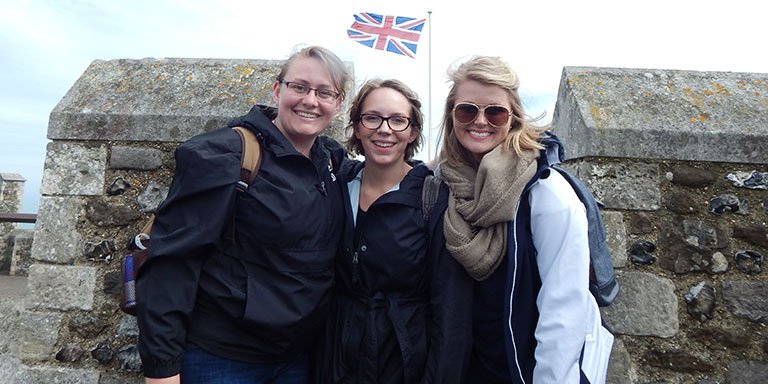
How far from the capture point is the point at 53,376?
7.24 ft

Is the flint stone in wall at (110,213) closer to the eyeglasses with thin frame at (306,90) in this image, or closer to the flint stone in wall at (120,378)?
the flint stone in wall at (120,378)

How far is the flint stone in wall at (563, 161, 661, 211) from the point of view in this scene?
2168mm

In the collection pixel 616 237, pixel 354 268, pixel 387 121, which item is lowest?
Result: pixel 354 268

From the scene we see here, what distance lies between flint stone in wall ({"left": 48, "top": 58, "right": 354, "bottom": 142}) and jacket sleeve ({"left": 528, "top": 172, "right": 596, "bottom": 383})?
1.21 metres

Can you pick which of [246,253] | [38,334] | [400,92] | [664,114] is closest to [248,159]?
[246,253]

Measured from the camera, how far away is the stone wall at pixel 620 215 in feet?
6.96

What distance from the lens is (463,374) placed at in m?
1.56

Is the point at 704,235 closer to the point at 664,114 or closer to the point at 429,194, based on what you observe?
the point at 664,114

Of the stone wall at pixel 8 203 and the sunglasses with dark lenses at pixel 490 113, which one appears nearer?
the sunglasses with dark lenses at pixel 490 113

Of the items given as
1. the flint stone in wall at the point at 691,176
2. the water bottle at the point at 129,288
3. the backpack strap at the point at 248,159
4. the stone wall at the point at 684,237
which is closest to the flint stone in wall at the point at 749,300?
the stone wall at the point at 684,237

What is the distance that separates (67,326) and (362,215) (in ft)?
5.45

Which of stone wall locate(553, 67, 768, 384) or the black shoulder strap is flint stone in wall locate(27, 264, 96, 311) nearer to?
the black shoulder strap

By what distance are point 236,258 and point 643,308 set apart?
1.82m

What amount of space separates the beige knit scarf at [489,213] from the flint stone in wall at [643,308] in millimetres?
1020
